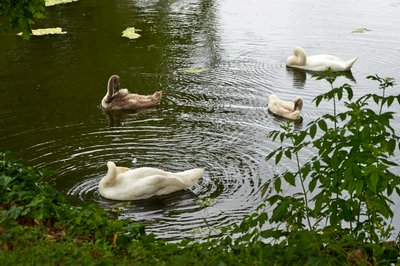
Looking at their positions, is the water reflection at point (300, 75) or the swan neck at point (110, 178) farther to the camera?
the water reflection at point (300, 75)

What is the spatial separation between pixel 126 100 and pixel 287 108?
3362mm

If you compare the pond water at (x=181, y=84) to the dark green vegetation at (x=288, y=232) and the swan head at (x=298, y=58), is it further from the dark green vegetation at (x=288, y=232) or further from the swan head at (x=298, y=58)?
the dark green vegetation at (x=288, y=232)

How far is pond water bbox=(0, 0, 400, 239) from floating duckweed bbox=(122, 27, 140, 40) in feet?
0.78

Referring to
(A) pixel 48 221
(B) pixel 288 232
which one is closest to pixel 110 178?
(A) pixel 48 221

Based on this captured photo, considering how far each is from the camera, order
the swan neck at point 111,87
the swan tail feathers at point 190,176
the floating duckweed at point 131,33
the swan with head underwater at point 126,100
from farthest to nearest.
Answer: the floating duckweed at point 131,33 → the swan neck at point 111,87 → the swan with head underwater at point 126,100 → the swan tail feathers at point 190,176

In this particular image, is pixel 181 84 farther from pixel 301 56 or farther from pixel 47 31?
pixel 47 31

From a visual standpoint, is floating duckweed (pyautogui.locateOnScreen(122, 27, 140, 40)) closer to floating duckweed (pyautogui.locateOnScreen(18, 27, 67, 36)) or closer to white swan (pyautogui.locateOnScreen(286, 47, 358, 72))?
floating duckweed (pyautogui.locateOnScreen(18, 27, 67, 36))

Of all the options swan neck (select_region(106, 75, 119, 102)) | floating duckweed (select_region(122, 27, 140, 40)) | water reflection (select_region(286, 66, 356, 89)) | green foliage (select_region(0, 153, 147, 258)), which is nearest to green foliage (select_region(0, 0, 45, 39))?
→ green foliage (select_region(0, 153, 147, 258))

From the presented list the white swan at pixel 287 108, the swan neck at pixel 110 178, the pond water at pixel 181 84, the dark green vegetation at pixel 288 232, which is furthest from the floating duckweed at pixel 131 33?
the dark green vegetation at pixel 288 232

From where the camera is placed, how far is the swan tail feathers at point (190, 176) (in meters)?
11.2

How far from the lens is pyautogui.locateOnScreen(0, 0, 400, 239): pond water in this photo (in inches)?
449

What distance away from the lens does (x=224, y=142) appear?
13055 millimetres

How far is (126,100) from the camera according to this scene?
15.4 m

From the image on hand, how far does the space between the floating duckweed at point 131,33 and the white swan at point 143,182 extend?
404 inches
